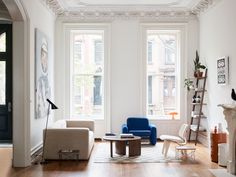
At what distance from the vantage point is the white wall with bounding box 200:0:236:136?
6715mm

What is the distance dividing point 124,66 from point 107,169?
4.00m

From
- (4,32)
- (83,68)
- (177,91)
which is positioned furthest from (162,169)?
(4,32)

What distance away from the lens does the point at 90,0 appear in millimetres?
8555

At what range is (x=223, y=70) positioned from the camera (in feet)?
23.5

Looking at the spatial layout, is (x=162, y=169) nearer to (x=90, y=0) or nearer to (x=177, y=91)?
(x=177, y=91)

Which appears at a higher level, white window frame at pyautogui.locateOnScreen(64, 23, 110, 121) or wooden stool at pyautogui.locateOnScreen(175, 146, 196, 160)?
white window frame at pyautogui.locateOnScreen(64, 23, 110, 121)

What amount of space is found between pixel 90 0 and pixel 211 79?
137 inches

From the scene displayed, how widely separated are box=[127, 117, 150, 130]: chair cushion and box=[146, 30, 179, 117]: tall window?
0.84 meters

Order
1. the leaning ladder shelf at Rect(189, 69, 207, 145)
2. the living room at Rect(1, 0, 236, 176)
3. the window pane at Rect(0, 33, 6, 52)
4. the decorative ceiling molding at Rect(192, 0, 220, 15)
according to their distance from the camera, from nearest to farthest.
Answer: the decorative ceiling molding at Rect(192, 0, 220, 15) < the leaning ladder shelf at Rect(189, 69, 207, 145) < the window pane at Rect(0, 33, 6, 52) < the living room at Rect(1, 0, 236, 176)

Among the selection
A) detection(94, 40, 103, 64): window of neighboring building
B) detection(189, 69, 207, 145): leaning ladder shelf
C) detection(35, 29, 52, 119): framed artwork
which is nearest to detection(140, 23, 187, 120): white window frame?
detection(189, 69, 207, 145): leaning ladder shelf

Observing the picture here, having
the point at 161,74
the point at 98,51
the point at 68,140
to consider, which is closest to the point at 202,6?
the point at 161,74

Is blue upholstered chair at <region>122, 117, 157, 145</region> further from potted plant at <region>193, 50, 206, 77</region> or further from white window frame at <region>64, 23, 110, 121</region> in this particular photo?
potted plant at <region>193, 50, 206, 77</region>

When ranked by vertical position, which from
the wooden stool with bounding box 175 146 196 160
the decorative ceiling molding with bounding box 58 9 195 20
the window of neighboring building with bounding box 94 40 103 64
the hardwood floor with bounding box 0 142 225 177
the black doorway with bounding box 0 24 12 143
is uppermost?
the decorative ceiling molding with bounding box 58 9 195 20

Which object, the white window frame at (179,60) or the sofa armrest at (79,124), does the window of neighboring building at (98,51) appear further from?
the sofa armrest at (79,124)
